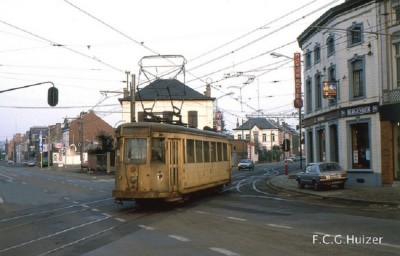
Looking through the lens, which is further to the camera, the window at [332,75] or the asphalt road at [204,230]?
the window at [332,75]

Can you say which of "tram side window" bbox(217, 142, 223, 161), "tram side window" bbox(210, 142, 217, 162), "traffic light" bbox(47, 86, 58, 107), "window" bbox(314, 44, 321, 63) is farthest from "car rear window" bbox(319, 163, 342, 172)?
"traffic light" bbox(47, 86, 58, 107)

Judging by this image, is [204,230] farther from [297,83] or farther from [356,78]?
[297,83]

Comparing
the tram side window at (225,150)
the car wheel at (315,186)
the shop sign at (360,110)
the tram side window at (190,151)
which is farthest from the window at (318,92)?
the tram side window at (190,151)

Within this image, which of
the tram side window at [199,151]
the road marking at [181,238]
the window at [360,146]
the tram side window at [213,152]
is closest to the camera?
the road marking at [181,238]

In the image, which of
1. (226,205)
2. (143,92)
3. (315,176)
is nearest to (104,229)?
(226,205)

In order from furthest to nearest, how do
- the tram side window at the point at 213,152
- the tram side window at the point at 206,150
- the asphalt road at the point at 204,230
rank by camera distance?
the tram side window at the point at 213,152 → the tram side window at the point at 206,150 → the asphalt road at the point at 204,230

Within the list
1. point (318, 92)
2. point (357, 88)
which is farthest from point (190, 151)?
point (318, 92)

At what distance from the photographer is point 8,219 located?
15.9 m

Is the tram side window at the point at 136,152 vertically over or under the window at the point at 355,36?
under

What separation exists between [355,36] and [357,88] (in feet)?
9.76

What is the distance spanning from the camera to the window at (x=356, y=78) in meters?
27.2

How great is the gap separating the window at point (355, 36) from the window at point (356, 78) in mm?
1008

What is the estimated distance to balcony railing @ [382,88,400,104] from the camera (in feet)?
81.8

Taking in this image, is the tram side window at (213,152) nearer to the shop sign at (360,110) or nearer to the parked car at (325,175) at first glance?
the parked car at (325,175)
